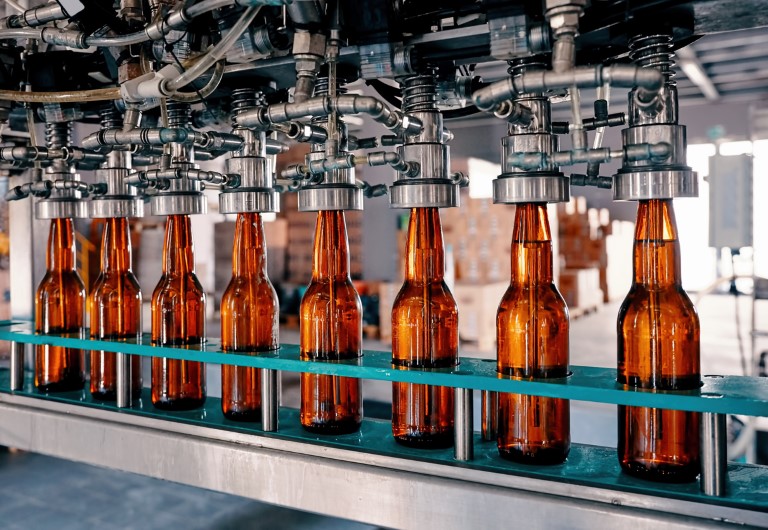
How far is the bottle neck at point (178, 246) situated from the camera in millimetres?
957

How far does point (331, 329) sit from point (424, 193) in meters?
0.22

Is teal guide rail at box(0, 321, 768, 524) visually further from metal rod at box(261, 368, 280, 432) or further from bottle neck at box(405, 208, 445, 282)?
bottle neck at box(405, 208, 445, 282)

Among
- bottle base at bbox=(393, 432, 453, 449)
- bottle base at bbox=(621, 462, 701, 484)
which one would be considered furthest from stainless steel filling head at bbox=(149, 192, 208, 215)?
bottle base at bbox=(621, 462, 701, 484)

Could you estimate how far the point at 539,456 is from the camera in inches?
27.7

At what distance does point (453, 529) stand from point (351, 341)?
0.26 meters

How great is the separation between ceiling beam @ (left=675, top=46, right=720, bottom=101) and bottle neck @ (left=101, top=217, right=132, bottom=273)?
14.0ft

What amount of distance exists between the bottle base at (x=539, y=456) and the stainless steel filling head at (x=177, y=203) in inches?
20.9

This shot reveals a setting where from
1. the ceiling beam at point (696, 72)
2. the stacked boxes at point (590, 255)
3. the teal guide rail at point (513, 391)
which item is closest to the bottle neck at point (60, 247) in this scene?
the teal guide rail at point (513, 391)

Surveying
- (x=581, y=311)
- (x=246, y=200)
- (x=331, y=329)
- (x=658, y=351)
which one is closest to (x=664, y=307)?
(x=658, y=351)

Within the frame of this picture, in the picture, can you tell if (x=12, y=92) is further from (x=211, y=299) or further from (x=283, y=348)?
(x=211, y=299)

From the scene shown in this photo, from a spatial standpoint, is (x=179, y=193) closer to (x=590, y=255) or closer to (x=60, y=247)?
(x=60, y=247)

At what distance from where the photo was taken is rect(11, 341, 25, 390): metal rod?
3.65 ft

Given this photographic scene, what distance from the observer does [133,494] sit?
4.81 ft

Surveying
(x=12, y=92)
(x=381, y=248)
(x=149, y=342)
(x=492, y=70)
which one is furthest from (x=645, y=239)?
(x=381, y=248)
